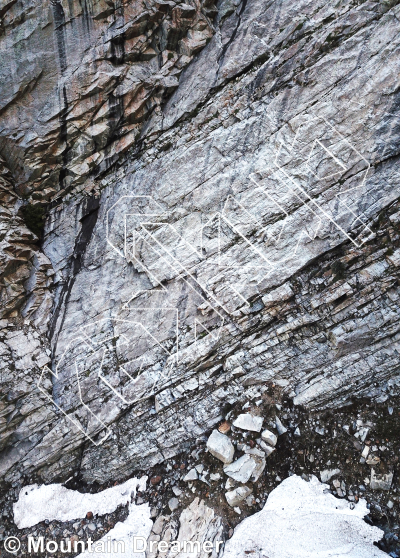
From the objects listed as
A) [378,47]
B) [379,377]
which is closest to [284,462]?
[379,377]

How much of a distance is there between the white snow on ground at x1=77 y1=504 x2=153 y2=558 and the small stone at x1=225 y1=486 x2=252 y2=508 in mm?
1979

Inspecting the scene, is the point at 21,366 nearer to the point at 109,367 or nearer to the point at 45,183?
the point at 109,367

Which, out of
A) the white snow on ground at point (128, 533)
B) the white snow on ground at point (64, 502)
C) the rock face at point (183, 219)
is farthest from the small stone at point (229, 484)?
the white snow on ground at point (64, 502)

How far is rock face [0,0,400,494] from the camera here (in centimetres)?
682

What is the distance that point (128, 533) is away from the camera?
7.30 metres

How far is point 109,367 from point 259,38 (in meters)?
8.69

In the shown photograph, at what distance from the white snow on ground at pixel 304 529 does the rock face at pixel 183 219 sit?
1930 mm

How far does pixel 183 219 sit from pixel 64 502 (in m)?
7.71

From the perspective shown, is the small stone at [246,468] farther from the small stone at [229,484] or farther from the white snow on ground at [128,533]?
the white snow on ground at [128,533]

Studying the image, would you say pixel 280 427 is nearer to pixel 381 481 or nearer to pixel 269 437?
pixel 269 437

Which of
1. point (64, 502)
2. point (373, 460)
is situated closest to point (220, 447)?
point (373, 460)

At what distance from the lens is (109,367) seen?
26.8ft

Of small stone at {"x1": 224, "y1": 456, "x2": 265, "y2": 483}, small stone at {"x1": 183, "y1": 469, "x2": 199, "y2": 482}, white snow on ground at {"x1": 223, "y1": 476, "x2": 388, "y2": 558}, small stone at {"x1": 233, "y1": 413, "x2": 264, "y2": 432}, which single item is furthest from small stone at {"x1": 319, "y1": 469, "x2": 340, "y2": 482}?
small stone at {"x1": 183, "y1": 469, "x2": 199, "y2": 482}

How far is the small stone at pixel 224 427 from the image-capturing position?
7.57 m
